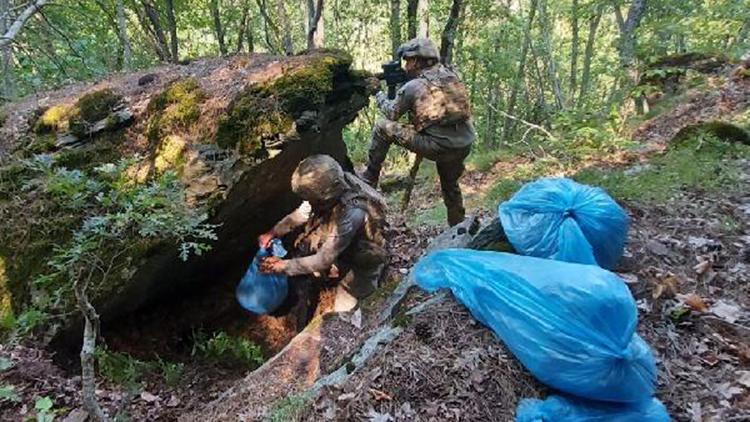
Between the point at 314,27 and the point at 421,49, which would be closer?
the point at 421,49

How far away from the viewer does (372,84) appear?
6.11m

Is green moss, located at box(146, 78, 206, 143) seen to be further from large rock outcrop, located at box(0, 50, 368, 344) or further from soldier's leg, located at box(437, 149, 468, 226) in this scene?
soldier's leg, located at box(437, 149, 468, 226)

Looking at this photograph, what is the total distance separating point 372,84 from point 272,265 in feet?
8.37

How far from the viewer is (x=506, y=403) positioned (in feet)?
8.98

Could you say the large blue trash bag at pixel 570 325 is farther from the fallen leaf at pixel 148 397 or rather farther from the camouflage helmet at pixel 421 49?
the camouflage helmet at pixel 421 49

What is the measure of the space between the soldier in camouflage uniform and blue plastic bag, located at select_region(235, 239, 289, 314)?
1.74 m

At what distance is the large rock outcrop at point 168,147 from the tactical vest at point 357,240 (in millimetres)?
732

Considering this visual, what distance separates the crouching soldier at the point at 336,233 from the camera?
4.57 meters

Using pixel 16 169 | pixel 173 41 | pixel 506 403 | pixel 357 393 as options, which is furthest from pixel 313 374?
pixel 173 41

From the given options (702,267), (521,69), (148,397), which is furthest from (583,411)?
(521,69)

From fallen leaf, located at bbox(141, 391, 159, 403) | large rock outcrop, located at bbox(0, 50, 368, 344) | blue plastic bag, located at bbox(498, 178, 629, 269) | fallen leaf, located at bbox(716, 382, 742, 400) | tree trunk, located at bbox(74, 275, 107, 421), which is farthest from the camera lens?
large rock outcrop, located at bbox(0, 50, 368, 344)

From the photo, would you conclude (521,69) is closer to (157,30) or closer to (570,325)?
(157,30)

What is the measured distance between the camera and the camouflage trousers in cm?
557

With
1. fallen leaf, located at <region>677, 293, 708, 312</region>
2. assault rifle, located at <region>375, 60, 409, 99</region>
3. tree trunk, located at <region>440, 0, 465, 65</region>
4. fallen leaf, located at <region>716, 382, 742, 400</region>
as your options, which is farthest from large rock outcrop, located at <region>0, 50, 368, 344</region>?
tree trunk, located at <region>440, 0, 465, 65</region>
